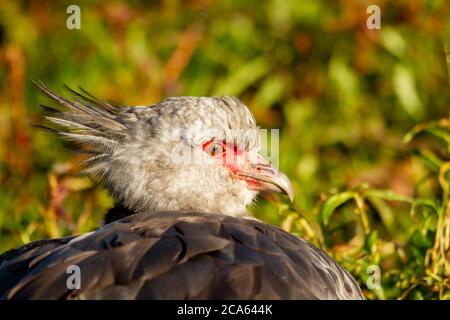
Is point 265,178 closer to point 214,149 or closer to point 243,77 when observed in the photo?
point 214,149

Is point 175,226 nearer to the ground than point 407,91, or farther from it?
nearer to the ground

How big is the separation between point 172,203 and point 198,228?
1.91ft

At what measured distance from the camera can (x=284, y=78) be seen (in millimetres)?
5648

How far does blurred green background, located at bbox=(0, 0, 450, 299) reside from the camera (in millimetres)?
5055

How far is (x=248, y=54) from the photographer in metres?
5.69

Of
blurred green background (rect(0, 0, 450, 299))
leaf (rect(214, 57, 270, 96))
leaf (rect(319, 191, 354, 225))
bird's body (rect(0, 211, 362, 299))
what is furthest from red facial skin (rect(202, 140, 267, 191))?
leaf (rect(214, 57, 270, 96))

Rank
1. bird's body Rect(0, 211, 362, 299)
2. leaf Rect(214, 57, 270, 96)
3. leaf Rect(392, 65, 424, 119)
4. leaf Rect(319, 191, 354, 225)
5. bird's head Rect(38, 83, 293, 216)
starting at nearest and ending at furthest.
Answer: bird's body Rect(0, 211, 362, 299) < bird's head Rect(38, 83, 293, 216) < leaf Rect(319, 191, 354, 225) < leaf Rect(392, 65, 424, 119) < leaf Rect(214, 57, 270, 96)

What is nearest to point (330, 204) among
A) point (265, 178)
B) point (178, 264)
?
point (265, 178)

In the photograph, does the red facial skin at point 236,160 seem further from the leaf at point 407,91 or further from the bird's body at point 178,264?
the leaf at point 407,91

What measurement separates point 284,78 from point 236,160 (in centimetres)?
221

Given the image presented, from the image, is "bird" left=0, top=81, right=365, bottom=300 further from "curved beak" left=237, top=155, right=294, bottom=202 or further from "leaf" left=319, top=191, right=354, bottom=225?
"leaf" left=319, top=191, right=354, bottom=225

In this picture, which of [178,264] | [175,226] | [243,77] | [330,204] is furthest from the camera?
[243,77]
